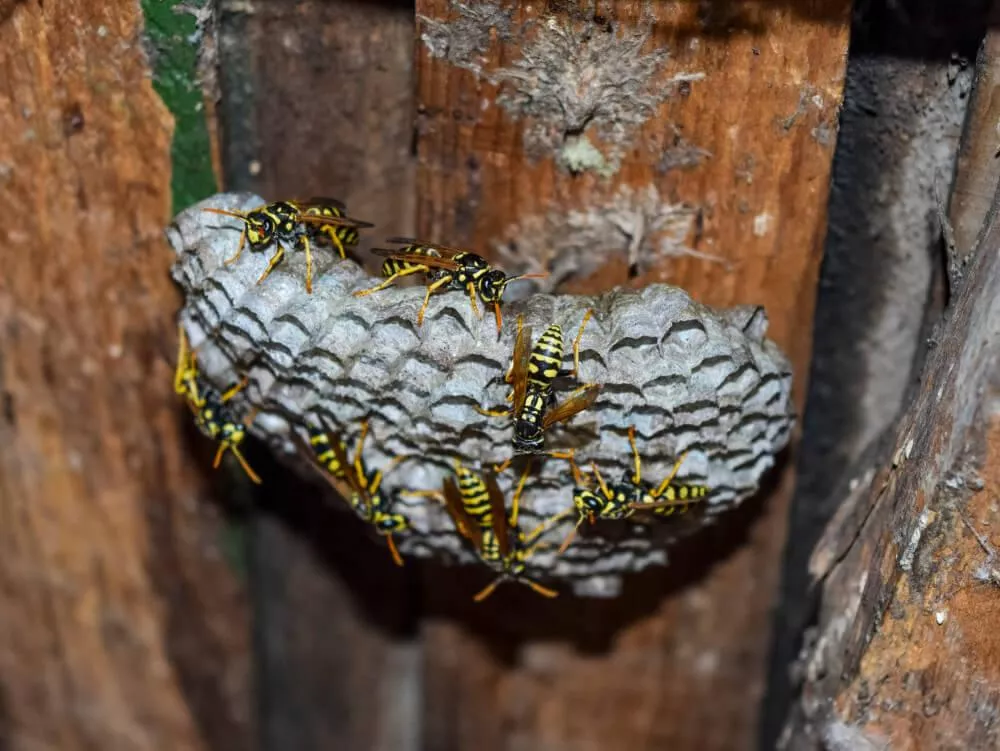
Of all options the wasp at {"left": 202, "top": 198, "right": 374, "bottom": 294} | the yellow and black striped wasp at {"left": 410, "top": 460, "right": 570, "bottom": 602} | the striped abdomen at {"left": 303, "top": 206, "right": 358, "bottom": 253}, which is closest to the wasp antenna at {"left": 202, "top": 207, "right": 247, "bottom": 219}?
the wasp at {"left": 202, "top": 198, "right": 374, "bottom": 294}

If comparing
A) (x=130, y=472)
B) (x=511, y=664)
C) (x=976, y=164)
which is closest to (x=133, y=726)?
(x=130, y=472)

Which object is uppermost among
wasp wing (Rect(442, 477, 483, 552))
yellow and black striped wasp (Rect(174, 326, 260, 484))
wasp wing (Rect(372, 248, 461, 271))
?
wasp wing (Rect(372, 248, 461, 271))

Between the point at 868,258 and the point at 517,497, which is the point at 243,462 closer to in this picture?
the point at 517,497

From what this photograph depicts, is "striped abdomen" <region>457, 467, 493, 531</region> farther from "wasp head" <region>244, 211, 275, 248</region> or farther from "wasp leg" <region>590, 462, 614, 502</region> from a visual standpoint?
"wasp head" <region>244, 211, 275, 248</region>

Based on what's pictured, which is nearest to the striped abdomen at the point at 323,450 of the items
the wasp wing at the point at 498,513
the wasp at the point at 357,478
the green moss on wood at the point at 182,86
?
the wasp at the point at 357,478

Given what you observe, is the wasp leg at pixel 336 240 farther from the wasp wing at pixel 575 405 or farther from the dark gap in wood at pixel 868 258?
the dark gap in wood at pixel 868 258

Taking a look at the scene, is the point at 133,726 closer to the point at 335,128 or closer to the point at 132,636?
the point at 132,636
